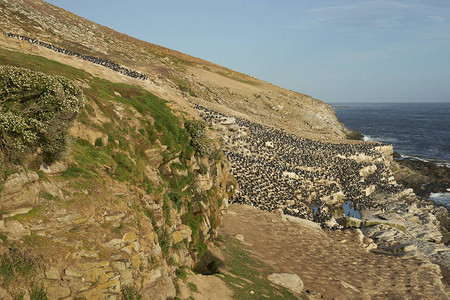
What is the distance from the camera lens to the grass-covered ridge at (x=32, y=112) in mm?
11273

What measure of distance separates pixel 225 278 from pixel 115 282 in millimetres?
8514

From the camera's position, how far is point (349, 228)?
3384cm

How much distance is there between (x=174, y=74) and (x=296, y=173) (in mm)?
36773

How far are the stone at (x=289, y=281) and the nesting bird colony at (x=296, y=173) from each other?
13831 millimetres

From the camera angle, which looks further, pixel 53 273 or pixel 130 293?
pixel 130 293

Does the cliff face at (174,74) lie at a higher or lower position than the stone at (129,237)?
higher

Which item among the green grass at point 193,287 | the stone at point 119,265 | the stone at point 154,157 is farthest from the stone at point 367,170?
the stone at point 119,265

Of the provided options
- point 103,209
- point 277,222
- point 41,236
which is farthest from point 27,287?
point 277,222

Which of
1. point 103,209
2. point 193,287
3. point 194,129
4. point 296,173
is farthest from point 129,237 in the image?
point 296,173

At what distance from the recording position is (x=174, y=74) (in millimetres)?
66875

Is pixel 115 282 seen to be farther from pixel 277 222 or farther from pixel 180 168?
pixel 277 222

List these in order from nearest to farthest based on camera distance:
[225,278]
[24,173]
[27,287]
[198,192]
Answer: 1. [27,287]
2. [24,173]
3. [225,278]
4. [198,192]

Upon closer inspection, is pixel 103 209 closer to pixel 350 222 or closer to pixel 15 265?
pixel 15 265

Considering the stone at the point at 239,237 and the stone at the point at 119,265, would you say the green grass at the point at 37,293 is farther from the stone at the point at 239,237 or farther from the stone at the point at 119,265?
the stone at the point at 239,237
